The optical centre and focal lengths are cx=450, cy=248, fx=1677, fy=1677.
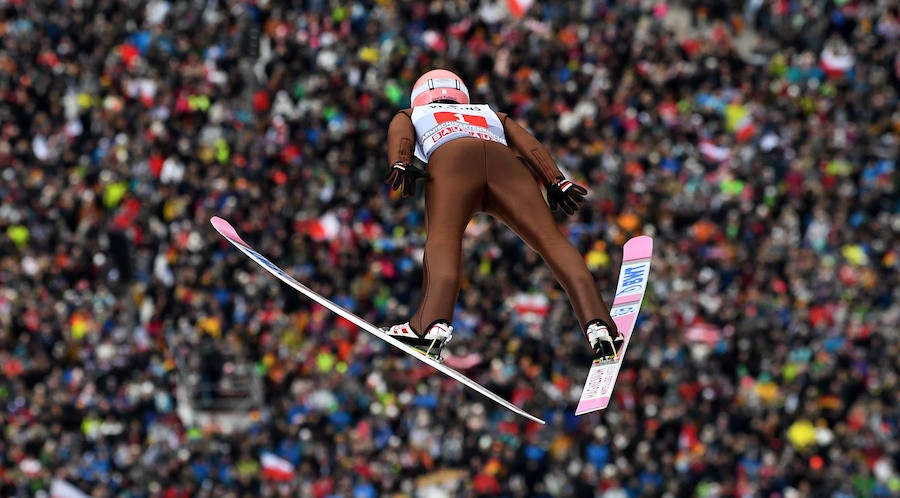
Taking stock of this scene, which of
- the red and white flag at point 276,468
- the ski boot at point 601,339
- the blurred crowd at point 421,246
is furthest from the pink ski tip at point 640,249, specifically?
the red and white flag at point 276,468

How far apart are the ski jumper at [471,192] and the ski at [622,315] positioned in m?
0.55

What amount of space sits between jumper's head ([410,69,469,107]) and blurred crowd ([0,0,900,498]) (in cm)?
934

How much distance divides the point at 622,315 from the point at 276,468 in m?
9.66

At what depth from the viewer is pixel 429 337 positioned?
10234 mm

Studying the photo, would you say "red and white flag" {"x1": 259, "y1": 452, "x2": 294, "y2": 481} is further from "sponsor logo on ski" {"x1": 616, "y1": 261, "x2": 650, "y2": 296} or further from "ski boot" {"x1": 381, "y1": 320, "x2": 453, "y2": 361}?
"ski boot" {"x1": 381, "y1": 320, "x2": 453, "y2": 361}

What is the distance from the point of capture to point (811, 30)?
Result: 86.7ft

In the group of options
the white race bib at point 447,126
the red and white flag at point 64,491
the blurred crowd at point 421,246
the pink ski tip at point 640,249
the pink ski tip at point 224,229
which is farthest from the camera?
the blurred crowd at point 421,246

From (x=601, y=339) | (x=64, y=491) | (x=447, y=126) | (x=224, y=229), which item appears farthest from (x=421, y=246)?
(x=601, y=339)

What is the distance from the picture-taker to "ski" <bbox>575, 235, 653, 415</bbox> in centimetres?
1077

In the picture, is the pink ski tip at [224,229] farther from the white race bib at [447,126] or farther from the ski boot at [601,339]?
the ski boot at [601,339]

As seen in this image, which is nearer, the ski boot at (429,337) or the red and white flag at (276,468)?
the ski boot at (429,337)

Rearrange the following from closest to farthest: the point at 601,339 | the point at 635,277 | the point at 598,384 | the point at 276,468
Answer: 1. the point at 601,339
2. the point at 598,384
3. the point at 635,277
4. the point at 276,468

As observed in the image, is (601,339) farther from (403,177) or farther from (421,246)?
(421,246)

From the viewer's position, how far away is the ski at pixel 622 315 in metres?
10.8
